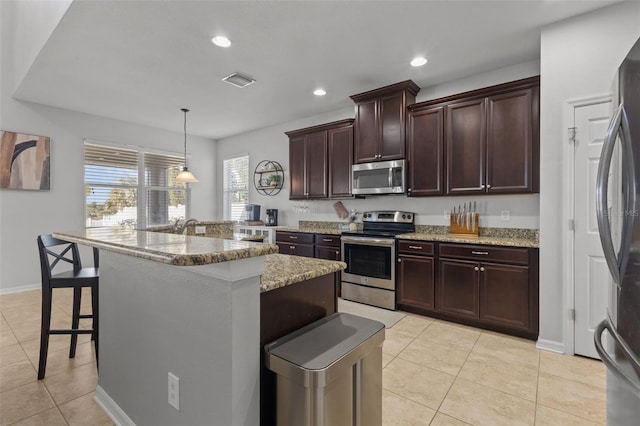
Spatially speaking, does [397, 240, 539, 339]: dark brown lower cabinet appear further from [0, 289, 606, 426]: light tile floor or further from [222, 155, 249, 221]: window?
[222, 155, 249, 221]: window

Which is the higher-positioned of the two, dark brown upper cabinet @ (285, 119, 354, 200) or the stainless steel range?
dark brown upper cabinet @ (285, 119, 354, 200)

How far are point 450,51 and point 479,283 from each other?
231cm

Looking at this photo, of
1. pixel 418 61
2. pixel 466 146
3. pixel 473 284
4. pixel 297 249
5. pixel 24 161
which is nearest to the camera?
pixel 473 284

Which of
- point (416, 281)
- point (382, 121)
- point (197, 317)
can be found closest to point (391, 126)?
point (382, 121)

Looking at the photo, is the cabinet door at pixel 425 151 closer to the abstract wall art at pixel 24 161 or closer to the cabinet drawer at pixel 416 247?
the cabinet drawer at pixel 416 247

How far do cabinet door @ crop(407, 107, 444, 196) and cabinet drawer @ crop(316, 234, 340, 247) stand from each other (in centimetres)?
112

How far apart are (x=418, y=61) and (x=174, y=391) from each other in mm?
3450

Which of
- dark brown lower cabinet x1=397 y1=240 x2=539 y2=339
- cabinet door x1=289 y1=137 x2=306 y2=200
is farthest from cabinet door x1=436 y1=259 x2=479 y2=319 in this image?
cabinet door x1=289 y1=137 x2=306 y2=200

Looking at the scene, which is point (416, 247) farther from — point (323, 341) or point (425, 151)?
point (323, 341)

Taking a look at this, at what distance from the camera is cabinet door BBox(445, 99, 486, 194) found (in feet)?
10.5

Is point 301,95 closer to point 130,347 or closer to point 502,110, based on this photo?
point 502,110

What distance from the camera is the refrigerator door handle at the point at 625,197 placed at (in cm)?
110

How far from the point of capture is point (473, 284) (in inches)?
120

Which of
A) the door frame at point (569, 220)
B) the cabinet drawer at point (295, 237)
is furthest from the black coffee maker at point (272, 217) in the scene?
the door frame at point (569, 220)
